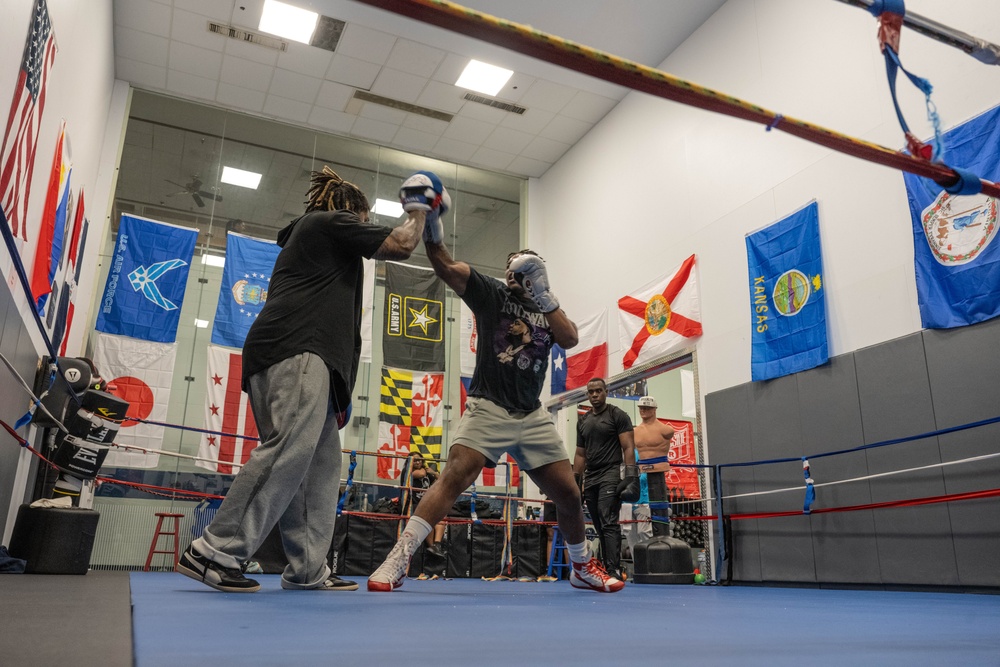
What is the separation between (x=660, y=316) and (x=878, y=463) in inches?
104

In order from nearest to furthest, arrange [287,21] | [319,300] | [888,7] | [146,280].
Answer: [888,7], [319,300], [287,21], [146,280]

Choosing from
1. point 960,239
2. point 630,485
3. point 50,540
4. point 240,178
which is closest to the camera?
Answer: point 50,540

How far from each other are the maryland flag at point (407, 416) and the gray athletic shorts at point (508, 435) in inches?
197

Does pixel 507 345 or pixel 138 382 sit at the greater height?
pixel 138 382

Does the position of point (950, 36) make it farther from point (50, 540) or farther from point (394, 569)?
point (50, 540)

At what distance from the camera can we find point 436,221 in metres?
2.28

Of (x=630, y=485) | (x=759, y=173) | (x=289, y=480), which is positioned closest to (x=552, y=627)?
(x=289, y=480)

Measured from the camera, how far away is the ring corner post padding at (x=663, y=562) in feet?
15.1

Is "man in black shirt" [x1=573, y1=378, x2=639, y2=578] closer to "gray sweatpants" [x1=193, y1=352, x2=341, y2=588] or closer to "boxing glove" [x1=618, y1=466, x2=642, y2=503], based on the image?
"boxing glove" [x1=618, y1=466, x2=642, y2=503]

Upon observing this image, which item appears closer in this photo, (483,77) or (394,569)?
(394,569)

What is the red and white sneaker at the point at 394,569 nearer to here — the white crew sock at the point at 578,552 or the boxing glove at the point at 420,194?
the white crew sock at the point at 578,552

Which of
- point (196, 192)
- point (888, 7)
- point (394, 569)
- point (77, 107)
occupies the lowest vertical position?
point (394, 569)

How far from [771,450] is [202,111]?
22.9 feet

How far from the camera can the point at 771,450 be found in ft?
16.6
